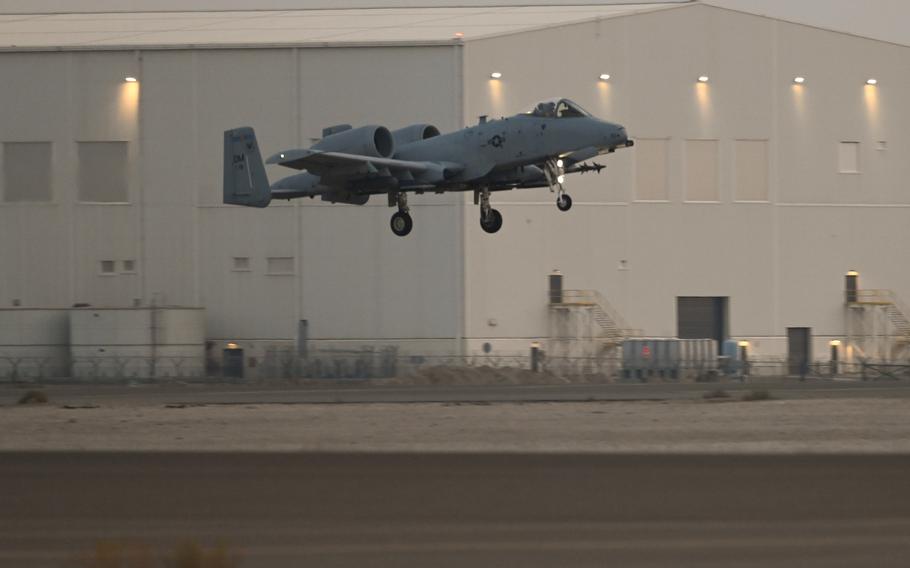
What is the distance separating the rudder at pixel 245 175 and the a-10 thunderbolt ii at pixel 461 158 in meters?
1.00

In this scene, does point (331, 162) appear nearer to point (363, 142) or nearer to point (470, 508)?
point (363, 142)

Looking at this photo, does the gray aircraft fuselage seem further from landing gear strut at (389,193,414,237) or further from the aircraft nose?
landing gear strut at (389,193,414,237)

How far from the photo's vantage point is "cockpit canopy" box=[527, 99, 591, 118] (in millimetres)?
32906

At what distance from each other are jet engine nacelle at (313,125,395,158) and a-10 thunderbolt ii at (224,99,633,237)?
3cm

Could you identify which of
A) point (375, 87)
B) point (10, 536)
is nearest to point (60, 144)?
point (375, 87)

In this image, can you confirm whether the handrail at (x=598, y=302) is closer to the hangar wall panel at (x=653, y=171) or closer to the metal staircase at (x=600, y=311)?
the metal staircase at (x=600, y=311)

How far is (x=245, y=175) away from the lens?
3975 centimetres

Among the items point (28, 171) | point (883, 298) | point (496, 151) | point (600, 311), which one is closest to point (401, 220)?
point (496, 151)

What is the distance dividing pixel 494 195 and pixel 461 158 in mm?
18783

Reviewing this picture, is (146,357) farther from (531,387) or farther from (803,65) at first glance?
(803,65)

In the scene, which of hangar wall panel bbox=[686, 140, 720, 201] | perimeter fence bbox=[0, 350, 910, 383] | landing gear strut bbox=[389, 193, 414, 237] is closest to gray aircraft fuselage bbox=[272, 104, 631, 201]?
landing gear strut bbox=[389, 193, 414, 237]

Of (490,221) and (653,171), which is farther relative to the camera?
(653,171)

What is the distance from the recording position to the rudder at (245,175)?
130 ft

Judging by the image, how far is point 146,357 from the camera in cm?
5094
